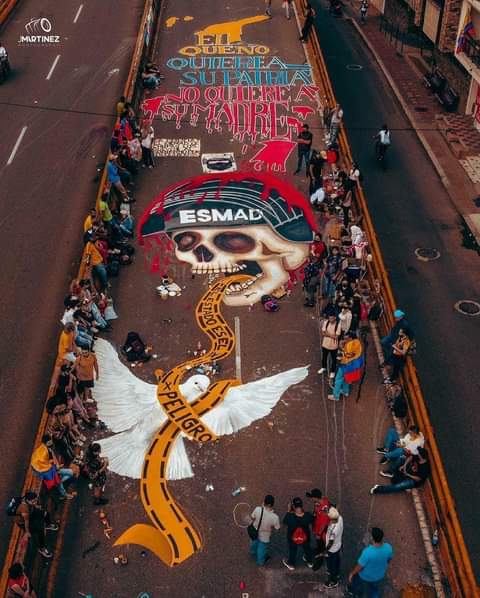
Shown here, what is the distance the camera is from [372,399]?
63.2 feet

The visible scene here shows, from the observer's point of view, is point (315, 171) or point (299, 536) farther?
point (315, 171)

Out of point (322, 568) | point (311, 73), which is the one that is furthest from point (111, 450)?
point (311, 73)

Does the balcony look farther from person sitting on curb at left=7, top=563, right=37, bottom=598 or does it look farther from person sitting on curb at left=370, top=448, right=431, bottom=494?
person sitting on curb at left=7, top=563, right=37, bottom=598

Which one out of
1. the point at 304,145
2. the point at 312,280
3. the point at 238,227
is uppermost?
the point at 304,145

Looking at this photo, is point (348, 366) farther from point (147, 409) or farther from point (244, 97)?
point (244, 97)

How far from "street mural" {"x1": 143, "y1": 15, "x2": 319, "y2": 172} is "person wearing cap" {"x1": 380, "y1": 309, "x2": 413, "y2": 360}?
12002 millimetres

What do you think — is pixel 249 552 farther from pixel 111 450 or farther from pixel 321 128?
pixel 321 128

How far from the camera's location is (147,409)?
19078 mm

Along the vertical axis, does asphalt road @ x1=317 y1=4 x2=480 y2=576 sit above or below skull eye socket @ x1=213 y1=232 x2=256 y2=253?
below

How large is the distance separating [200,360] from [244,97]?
18.4 meters

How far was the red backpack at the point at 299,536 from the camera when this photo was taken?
14531 millimetres

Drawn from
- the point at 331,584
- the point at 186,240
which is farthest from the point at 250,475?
Result: the point at 186,240

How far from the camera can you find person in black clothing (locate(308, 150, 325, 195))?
27.7 m

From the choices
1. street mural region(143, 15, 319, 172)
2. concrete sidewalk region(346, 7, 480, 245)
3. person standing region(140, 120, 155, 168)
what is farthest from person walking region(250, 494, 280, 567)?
person standing region(140, 120, 155, 168)
